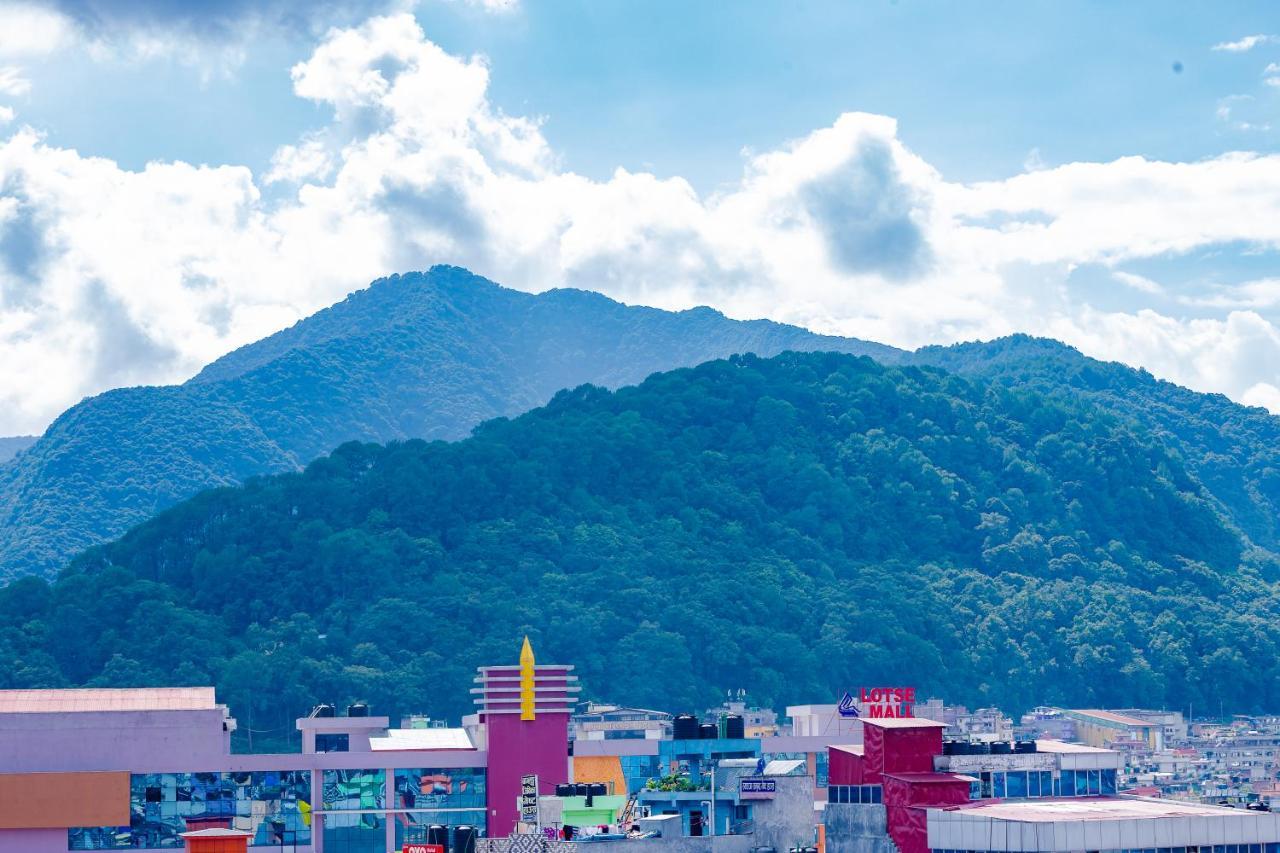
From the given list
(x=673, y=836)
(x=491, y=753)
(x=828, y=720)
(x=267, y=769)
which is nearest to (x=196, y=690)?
(x=267, y=769)

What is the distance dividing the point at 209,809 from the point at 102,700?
726 centimetres

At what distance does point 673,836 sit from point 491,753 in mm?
41796

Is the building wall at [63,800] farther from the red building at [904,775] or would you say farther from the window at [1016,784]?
the window at [1016,784]

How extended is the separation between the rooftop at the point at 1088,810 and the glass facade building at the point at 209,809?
148 ft

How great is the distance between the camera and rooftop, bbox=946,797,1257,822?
67.7 meters

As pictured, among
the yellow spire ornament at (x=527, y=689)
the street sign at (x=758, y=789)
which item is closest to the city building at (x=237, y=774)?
the yellow spire ornament at (x=527, y=689)

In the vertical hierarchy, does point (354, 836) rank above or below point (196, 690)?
below

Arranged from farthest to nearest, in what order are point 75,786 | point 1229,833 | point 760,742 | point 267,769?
1. point 760,742
2. point 267,769
3. point 75,786
4. point 1229,833

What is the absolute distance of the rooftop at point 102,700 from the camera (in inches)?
4254

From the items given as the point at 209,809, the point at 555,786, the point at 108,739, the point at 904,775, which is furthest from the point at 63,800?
the point at 904,775

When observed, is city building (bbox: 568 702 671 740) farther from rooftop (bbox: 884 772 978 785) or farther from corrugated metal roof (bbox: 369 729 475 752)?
rooftop (bbox: 884 772 978 785)

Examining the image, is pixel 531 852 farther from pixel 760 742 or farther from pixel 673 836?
pixel 760 742

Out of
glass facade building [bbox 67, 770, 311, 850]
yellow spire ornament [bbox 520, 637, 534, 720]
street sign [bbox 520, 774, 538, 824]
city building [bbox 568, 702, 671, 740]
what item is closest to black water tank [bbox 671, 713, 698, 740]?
city building [bbox 568, 702, 671, 740]

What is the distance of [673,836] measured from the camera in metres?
71.3
